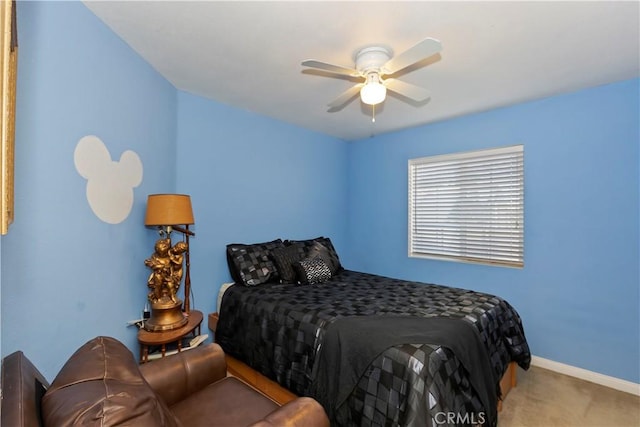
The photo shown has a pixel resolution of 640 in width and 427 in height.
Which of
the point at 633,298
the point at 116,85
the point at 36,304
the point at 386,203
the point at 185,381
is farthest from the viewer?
the point at 386,203

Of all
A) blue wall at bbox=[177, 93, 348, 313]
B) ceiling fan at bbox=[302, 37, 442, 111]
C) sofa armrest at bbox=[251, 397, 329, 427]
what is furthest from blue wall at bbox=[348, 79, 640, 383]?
sofa armrest at bbox=[251, 397, 329, 427]

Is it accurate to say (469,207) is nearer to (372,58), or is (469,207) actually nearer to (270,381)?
(372,58)

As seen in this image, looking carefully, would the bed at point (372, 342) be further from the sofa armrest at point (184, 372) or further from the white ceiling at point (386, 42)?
the white ceiling at point (386, 42)

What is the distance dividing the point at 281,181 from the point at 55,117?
7.25ft

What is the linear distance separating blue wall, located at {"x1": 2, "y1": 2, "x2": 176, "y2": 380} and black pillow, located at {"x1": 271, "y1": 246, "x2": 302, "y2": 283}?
1.19 metres

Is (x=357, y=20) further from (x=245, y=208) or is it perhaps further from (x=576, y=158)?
(x=576, y=158)

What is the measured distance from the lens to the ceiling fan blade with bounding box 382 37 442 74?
145cm

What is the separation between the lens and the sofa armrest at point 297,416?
1.07m

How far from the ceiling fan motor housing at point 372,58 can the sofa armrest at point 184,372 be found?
1.96m

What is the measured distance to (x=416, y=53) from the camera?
1.57 metres

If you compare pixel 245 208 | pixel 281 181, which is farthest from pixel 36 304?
pixel 281 181

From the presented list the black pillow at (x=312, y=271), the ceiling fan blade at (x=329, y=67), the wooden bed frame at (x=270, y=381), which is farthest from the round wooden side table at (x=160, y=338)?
the ceiling fan blade at (x=329, y=67)

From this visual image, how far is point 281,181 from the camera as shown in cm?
345

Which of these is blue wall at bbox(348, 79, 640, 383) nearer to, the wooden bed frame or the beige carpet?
the beige carpet
